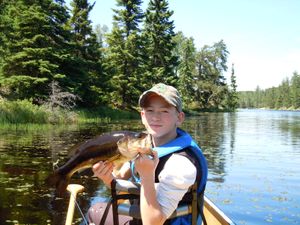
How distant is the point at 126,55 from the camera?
40.9 metres

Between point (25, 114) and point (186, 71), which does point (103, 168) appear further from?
point (186, 71)

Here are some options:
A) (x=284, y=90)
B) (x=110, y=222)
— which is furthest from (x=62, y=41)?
(x=284, y=90)

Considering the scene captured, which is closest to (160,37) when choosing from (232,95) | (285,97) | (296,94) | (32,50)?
(32,50)

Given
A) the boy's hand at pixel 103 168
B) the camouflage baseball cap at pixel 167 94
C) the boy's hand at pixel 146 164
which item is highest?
the camouflage baseball cap at pixel 167 94

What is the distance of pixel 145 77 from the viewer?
1818 inches

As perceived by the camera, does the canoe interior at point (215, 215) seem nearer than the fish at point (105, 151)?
No

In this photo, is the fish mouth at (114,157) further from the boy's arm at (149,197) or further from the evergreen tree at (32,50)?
the evergreen tree at (32,50)

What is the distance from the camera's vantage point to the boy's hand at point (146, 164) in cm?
271

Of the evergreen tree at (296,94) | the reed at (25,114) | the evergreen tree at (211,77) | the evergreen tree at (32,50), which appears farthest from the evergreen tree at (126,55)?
the evergreen tree at (296,94)

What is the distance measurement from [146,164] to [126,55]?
1525 inches

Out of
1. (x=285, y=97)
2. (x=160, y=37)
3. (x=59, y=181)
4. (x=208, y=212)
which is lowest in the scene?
(x=208, y=212)

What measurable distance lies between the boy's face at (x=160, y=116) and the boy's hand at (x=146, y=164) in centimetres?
60

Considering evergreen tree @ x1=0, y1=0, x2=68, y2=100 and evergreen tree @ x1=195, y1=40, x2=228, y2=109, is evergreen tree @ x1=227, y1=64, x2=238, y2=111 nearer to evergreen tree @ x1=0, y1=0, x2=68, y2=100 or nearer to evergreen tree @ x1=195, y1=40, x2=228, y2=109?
evergreen tree @ x1=195, y1=40, x2=228, y2=109

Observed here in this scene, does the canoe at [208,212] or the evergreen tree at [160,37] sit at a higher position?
the evergreen tree at [160,37]
